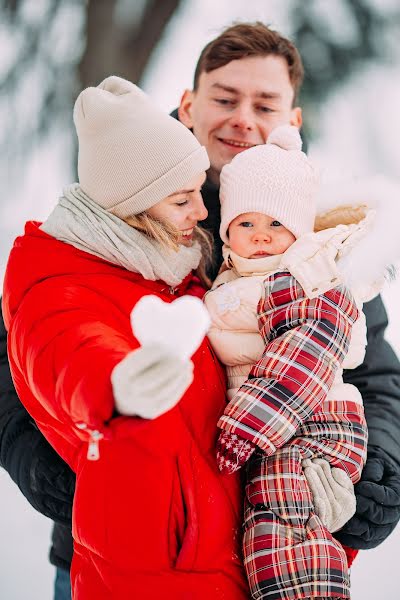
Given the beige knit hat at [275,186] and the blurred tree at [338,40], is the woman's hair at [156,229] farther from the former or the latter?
the blurred tree at [338,40]

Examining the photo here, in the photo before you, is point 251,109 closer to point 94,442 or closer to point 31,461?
point 31,461

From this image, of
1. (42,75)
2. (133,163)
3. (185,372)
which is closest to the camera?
(185,372)

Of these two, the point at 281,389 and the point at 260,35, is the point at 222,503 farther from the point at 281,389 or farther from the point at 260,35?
the point at 260,35

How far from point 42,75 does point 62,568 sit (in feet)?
6.53

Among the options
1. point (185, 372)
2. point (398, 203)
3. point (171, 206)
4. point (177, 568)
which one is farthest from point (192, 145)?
point (177, 568)

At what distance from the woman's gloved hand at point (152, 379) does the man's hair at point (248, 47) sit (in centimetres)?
141

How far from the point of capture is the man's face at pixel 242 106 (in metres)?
2.21

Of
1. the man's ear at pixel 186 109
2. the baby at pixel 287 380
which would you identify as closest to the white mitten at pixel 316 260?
the baby at pixel 287 380

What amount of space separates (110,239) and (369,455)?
75 cm

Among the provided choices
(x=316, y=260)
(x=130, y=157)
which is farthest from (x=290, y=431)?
(x=130, y=157)

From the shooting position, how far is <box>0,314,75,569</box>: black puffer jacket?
5.82 ft

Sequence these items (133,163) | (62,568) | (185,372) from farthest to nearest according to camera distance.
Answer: (62,568)
(133,163)
(185,372)

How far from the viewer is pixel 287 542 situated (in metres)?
1.42

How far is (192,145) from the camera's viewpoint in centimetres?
161
